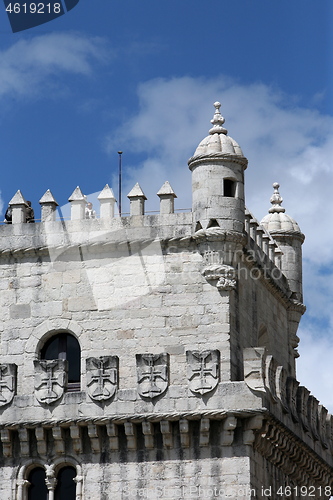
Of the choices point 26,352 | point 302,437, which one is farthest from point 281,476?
point 26,352

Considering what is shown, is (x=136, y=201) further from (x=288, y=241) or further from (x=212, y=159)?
(x=288, y=241)

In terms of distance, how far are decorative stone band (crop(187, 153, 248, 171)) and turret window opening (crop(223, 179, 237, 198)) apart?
55cm

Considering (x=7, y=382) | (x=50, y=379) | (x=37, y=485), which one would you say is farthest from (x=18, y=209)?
(x=37, y=485)

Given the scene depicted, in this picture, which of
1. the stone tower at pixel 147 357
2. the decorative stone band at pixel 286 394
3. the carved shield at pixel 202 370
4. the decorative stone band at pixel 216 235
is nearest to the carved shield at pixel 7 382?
the stone tower at pixel 147 357

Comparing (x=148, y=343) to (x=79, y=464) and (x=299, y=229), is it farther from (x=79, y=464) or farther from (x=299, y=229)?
(x=299, y=229)

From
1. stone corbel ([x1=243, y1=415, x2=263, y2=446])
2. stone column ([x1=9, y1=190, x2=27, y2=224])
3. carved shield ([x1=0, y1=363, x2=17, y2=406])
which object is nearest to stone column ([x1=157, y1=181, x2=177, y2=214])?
stone column ([x1=9, y1=190, x2=27, y2=224])

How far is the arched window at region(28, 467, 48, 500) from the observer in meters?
40.2

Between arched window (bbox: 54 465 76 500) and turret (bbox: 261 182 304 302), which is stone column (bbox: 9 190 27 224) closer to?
arched window (bbox: 54 465 76 500)

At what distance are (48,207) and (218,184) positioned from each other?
4.55 m

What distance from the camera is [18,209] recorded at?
42.8m

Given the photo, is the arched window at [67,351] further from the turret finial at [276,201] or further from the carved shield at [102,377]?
the turret finial at [276,201]

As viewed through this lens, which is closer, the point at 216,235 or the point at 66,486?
the point at 66,486

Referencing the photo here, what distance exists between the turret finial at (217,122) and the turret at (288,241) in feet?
20.8

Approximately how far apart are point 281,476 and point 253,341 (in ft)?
11.7
